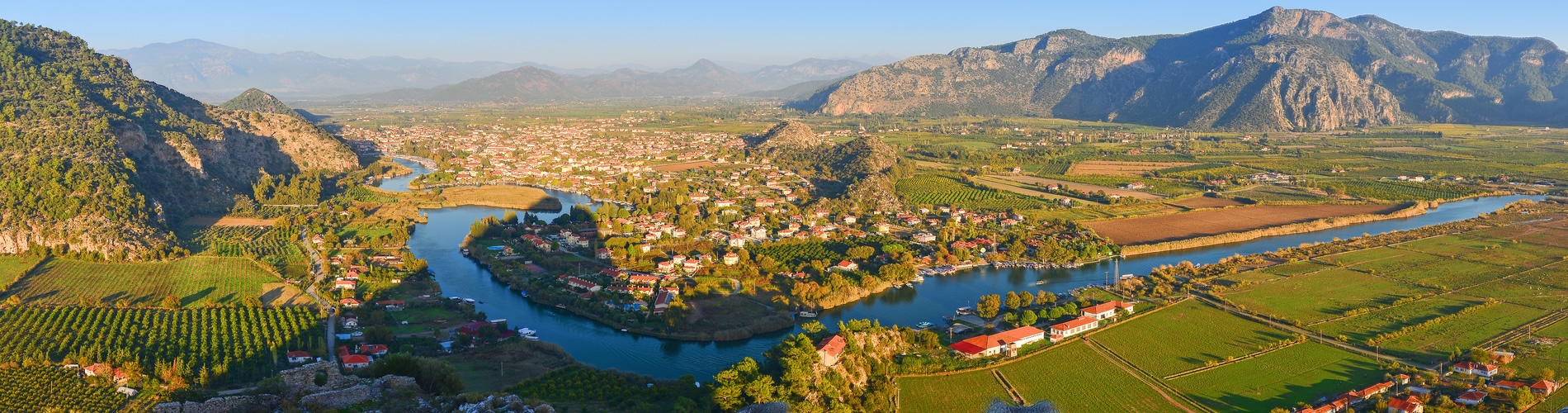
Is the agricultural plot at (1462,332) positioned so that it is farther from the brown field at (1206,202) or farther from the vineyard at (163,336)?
the vineyard at (163,336)

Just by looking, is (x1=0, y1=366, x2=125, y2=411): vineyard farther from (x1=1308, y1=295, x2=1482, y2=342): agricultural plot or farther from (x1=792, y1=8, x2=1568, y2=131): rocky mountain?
(x1=792, y1=8, x2=1568, y2=131): rocky mountain

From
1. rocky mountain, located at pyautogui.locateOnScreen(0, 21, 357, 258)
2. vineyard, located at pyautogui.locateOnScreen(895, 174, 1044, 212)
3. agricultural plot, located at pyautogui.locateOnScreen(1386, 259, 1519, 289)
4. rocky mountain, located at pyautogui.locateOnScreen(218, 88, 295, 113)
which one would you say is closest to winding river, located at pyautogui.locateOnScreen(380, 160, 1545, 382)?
agricultural plot, located at pyautogui.locateOnScreen(1386, 259, 1519, 289)

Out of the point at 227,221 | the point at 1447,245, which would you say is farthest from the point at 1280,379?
the point at 227,221

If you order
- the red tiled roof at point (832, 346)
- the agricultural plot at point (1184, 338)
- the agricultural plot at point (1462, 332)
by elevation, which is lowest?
the agricultural plot at point (1184, 338)

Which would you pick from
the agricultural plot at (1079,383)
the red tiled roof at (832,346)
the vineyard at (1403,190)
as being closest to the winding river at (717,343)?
the red tiled roof at (832,346)

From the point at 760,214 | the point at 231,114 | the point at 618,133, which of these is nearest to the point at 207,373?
the point at 760,214

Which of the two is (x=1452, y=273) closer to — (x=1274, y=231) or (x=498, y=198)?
(x=1274, y=231)
